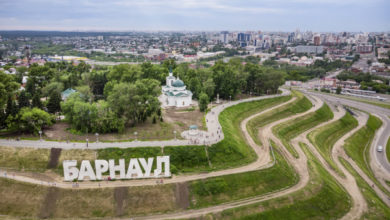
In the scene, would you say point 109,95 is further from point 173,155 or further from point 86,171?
point 86,171

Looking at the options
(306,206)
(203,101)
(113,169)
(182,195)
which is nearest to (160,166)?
(182,195)

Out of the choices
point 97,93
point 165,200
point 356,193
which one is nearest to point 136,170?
point 165,200

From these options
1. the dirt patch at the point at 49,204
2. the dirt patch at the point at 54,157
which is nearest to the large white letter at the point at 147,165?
the dirt patch at the point at 49,204

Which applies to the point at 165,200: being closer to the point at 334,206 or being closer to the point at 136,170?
the point at 136,170

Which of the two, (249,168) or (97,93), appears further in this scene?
(97,93)

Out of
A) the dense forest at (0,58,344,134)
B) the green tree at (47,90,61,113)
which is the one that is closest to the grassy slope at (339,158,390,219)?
the dense forest at (0,58,344,134)

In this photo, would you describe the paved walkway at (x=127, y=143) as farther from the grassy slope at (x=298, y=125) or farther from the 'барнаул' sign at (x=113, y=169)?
the grassy slope at (x=298, y=125)
